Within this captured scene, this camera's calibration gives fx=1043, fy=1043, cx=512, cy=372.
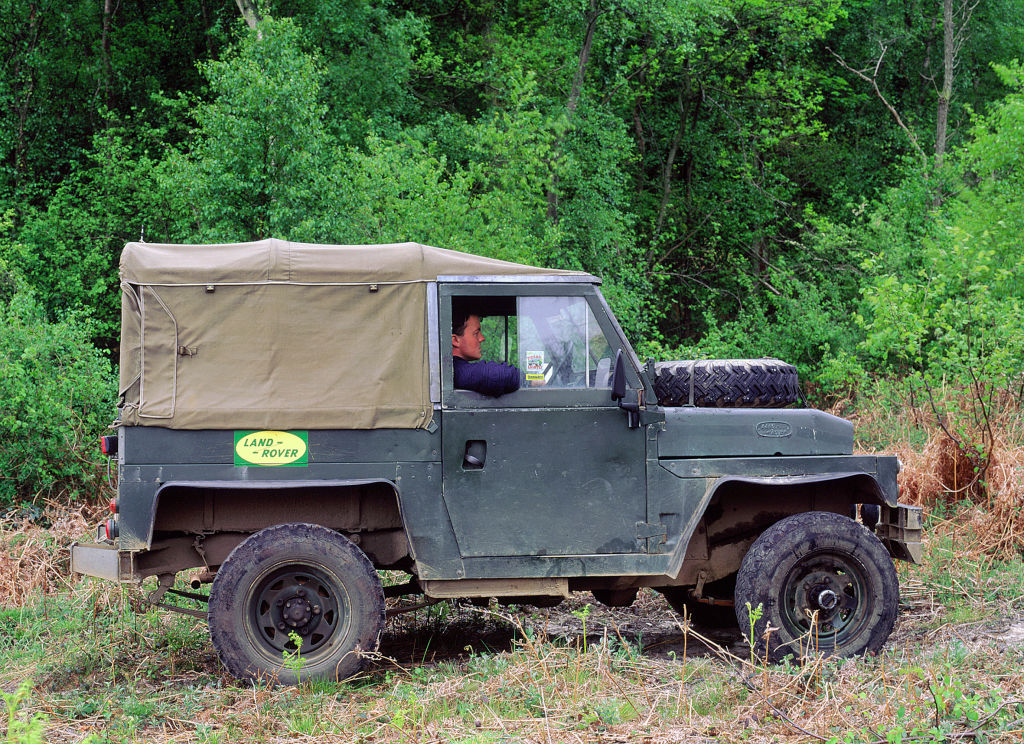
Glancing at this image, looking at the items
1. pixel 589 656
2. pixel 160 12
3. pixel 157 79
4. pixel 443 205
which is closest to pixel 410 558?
pixel 589 656

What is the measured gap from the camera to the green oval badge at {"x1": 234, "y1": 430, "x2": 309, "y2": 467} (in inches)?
220

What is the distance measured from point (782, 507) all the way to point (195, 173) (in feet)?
36.9

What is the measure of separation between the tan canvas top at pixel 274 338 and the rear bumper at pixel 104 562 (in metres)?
0.73

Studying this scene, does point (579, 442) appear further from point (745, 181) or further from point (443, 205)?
point (745, 181)

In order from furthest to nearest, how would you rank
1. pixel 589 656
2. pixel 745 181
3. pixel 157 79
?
pixel 745 181 < pixel 157 79 < pixel 589 656

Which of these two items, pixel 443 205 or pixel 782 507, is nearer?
pixel 782 507

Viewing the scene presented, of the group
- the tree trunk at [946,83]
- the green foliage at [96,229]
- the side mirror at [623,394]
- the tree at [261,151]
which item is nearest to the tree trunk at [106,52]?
the green foliage at [96,229]

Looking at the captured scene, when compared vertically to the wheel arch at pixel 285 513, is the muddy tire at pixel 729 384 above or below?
above

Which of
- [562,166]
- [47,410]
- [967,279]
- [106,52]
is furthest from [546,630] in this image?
[106,52]

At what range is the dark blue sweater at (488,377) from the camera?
5699 millimetres

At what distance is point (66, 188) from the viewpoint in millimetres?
19703

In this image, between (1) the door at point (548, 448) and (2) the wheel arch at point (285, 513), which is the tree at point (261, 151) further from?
(1) the door at point (548, 448)

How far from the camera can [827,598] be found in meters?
5.86

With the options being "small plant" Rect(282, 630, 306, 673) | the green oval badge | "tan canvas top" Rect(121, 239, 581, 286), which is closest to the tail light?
the green oval badge
